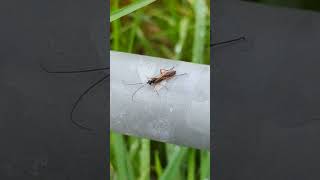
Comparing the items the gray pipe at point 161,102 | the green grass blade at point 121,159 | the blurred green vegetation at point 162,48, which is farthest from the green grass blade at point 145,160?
the gray pipe at point 161,102

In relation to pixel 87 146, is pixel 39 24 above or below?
above

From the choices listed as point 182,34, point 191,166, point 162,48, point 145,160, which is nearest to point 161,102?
point 191,166

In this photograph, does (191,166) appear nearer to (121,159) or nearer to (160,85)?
(121,159)

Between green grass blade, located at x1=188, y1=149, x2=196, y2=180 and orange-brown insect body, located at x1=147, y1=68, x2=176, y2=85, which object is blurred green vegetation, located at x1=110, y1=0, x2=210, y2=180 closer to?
green grass blade, located at x1=188, y1=149, x2=196, y2=180
